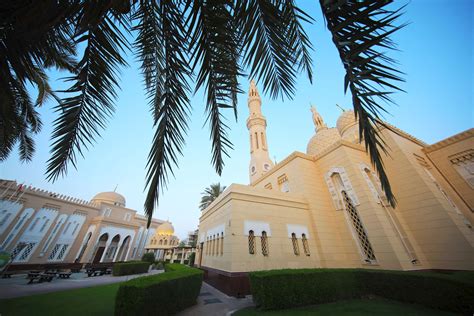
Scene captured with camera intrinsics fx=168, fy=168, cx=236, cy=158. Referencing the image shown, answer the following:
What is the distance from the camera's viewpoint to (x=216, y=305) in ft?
19.4

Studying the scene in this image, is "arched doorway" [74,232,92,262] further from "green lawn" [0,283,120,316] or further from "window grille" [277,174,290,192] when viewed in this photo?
"window grille" [277,174,290,192]

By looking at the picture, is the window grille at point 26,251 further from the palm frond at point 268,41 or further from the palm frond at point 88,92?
the palm frond at point 268,41

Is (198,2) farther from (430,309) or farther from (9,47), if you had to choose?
(430,309)

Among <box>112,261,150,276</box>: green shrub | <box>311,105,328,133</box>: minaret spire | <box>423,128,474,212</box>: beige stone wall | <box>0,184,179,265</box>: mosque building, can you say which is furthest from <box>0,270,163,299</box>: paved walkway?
<box>311,105,328,133</box>: minaret spire

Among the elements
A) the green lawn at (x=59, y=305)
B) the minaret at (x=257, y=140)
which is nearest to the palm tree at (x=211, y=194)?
the minaret at (x=257, y=140)

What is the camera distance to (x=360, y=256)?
8.65 metres

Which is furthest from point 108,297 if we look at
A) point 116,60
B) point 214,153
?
point 116,60

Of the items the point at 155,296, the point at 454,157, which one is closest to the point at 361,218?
the point at 454,157

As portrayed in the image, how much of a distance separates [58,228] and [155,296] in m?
23.3

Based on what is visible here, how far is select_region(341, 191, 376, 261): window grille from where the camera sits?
8.51 metres

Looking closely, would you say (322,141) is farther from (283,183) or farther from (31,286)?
(31,286)

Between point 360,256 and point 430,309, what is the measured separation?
394 cm

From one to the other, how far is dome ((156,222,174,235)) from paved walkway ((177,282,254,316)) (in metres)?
32.2

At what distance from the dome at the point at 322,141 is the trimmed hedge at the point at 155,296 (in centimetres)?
1512
